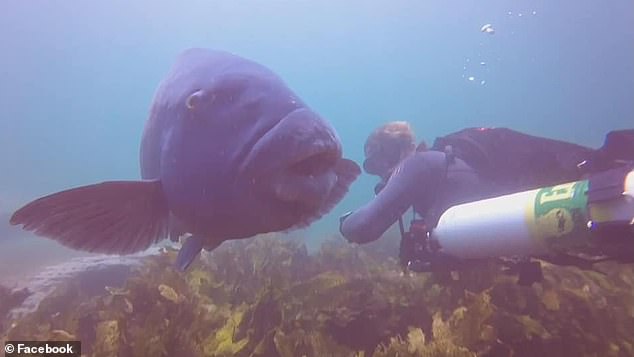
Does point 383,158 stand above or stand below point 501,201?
above

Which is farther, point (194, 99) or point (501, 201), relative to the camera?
point (501, 201)

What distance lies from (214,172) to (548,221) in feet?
9.34

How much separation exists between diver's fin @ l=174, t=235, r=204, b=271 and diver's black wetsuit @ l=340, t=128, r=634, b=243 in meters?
2.05

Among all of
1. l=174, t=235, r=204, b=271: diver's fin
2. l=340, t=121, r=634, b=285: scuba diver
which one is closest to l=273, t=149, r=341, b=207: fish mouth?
l=174, t=235, r=204, b=271: diver's fin

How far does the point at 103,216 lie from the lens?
2.73 m

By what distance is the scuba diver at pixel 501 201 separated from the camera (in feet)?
12.1

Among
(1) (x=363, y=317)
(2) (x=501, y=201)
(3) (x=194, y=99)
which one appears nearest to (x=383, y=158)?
(1) (x=363, y=317)

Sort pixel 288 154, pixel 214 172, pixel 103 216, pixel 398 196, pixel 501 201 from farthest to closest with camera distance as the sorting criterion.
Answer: pixel 398 196, pixel 501 201, pixel 103 216, pixel 214 172, pixel 288 154

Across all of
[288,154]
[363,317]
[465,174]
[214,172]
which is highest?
[465,174]

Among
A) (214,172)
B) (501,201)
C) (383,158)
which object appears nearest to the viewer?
→ (214,172)

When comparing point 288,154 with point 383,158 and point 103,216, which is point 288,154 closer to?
point 103,216

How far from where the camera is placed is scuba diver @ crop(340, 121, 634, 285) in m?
3.68

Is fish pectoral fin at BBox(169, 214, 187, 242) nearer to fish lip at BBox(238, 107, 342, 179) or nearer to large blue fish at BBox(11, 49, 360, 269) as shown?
large blue fish at BBox(11, 49, 360, 269)

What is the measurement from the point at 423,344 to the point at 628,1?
66728 millimetres
